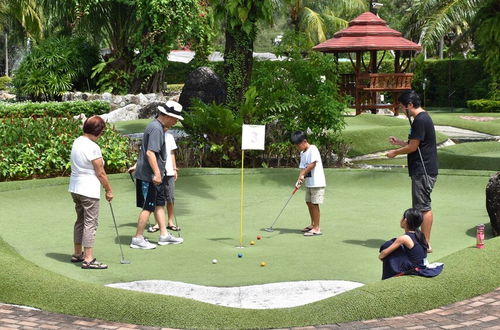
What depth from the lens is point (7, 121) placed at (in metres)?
15.5

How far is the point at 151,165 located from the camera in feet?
30.5

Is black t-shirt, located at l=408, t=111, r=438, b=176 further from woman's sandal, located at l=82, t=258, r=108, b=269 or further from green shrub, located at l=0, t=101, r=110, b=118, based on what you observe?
green shrub, located at l=0, t=101, r=110, b=118

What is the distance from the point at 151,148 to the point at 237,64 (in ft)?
29.4

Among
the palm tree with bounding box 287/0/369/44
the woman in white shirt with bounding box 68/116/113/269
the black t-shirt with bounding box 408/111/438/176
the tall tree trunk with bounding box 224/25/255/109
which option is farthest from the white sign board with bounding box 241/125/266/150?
the palm tree with bounding box 287/0/369/44

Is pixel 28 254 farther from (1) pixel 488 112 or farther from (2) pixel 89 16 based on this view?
(1) pixel 488 112

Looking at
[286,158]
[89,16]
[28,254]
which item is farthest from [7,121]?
[89,16]

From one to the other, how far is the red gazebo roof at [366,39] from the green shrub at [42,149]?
15.5 m

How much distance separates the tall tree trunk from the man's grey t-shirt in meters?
8.59

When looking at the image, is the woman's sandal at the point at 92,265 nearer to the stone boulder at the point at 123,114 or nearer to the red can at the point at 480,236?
the red can at the point at 480,236

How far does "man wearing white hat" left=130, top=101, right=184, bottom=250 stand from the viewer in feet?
30.6

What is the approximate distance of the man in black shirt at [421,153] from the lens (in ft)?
30.3

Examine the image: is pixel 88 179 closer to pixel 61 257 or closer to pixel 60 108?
pixel 61 257

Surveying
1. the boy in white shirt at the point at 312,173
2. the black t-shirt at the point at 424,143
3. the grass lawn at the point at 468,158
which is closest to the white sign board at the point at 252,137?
the boy in white shirt at the point at 312,173

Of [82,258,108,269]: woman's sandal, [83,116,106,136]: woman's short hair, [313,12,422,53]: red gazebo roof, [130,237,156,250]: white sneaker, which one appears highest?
[313,12,422,53]: red gazebo roof
